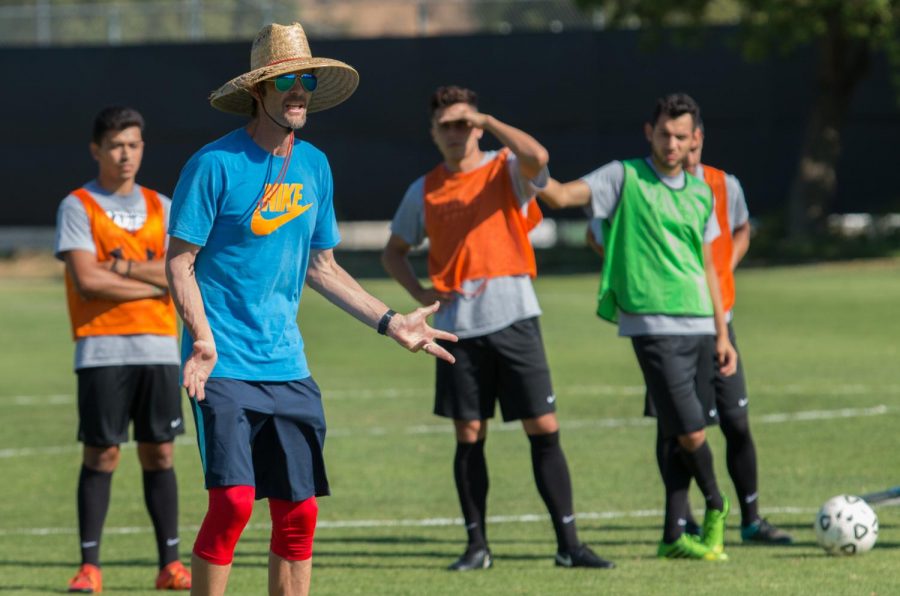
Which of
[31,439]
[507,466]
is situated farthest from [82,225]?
[31,439]

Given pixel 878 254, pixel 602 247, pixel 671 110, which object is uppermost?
pixel 671 110

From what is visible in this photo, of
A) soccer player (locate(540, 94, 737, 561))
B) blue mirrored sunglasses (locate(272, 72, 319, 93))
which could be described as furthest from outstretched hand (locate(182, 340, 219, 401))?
soccer player (locate(540, 94, 737, 561))

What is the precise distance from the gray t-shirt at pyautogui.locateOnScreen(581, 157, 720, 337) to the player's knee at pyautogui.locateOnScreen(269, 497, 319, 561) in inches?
111

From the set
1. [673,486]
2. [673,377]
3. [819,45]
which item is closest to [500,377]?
[673,377]

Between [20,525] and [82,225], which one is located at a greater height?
[82,225]

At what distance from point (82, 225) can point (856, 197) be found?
2762cm

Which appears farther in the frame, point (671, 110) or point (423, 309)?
point (671, 110)

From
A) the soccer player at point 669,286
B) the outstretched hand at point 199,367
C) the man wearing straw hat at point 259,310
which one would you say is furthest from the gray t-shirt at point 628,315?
the outstretched hand at point 199,367

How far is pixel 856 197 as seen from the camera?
111ft

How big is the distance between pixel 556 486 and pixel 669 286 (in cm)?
116

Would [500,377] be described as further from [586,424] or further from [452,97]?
[586,424]

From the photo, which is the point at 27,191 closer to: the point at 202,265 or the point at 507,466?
the point at 507,466

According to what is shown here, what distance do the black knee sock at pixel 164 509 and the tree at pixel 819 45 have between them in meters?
22.5

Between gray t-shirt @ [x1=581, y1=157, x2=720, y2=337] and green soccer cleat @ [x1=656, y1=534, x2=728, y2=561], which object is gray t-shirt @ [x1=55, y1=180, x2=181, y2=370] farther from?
green soccer cleat @ [x1=656, y1=534, x2=728, y2=561]
